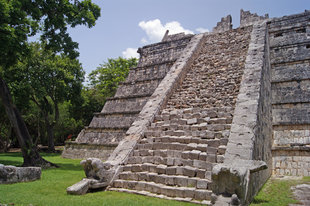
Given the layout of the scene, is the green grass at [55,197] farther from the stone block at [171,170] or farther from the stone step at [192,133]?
the stone step at [192,133]

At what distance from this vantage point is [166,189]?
514 centimetres

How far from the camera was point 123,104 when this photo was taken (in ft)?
39.2

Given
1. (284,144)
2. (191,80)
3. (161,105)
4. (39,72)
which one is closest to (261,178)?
(284,144)

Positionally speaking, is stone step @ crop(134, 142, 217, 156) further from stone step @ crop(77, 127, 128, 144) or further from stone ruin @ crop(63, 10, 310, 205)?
stone step @ crop(77, 127, 128, 144)

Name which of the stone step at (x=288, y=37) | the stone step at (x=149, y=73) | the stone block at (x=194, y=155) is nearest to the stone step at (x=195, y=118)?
the stone block at (x=194, y=155)

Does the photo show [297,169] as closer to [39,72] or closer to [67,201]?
[67,201]

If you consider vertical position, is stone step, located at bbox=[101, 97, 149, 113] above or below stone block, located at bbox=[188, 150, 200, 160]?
above

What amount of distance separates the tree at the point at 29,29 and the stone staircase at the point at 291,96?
24.4 feet

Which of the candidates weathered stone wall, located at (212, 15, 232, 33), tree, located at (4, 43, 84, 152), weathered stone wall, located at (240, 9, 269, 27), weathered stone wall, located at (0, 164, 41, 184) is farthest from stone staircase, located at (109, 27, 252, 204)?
tree, located at (4, 43, 84, 152)

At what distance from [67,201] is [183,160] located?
101 inches

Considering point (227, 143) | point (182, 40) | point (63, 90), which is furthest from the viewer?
point (63, 90)

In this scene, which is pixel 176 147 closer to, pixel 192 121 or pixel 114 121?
pixel 192 121

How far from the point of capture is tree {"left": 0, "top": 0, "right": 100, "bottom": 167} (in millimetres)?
7418

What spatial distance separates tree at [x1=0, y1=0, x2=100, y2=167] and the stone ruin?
2828mm
